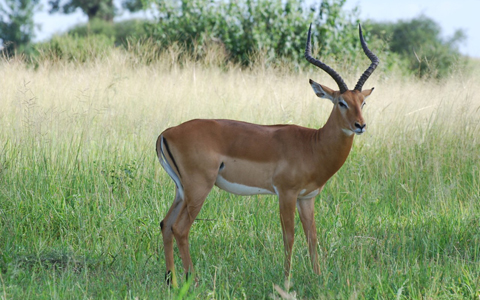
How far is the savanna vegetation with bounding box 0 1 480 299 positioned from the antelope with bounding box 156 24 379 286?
35cm

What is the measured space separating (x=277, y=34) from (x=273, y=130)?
359 inches

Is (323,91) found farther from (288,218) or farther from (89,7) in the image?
(89,7)

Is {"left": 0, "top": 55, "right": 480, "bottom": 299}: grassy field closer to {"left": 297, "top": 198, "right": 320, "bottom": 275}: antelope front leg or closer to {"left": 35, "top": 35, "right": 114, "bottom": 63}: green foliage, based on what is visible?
{"left": 297, "top": 198, "right": 320, "bottom": 275}: antelope front leg

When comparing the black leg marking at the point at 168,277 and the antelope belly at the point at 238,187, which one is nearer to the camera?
the black leg marking at the point at 168,277

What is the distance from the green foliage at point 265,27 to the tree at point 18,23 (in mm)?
17591

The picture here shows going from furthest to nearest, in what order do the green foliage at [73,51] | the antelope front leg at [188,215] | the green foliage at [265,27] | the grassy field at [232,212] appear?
1. the green foliage at [265,27]
2. the green foliage at [73,51]
3. the antelope front leg at [188,215]
4. the grassy field at [232,212]

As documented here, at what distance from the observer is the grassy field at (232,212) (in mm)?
3338

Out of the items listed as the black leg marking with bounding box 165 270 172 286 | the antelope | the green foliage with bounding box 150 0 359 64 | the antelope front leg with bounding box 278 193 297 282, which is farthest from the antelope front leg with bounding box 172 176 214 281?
the green foliage with bounding box 150 0 359 64

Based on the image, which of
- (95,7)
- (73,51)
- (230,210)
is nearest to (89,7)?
(95,7)

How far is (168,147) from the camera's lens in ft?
11.7

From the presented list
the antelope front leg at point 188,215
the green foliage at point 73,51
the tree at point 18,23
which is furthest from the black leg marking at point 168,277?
the tree at point 18,23

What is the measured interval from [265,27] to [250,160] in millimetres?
9200

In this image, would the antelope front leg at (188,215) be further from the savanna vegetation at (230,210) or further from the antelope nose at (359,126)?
the antelope nose at (359,126)

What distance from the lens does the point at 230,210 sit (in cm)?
467
